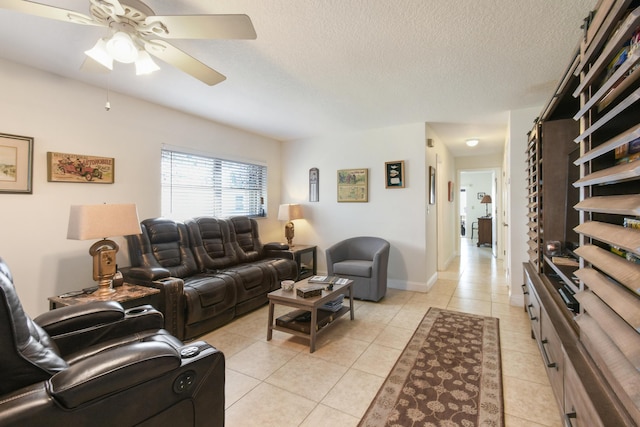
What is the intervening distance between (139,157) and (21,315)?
2630 mm

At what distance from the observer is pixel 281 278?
3.81 m

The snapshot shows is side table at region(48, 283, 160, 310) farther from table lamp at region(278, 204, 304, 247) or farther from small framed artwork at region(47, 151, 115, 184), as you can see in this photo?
table lamp at region(278, 204, 304, 247)

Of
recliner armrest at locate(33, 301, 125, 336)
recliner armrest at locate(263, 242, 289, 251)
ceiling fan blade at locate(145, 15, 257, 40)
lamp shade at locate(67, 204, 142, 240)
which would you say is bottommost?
recliner armrest at locate(33, 301, 125, 336)

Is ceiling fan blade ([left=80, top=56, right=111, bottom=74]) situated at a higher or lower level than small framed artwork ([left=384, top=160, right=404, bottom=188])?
higher

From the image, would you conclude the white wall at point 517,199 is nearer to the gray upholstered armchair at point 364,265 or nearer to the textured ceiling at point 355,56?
the textured ceiling at point 355,56

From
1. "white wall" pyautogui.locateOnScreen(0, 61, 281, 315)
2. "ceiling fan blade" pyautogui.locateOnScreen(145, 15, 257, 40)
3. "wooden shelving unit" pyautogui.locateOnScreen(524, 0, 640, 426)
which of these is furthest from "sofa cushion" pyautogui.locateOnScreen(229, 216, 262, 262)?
"wooden shelving unit" pyautogui.locateOnScreen(524, 0, 640, 426)

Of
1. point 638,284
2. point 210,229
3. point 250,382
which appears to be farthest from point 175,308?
point 638,284

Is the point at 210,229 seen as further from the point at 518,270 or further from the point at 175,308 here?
the point at 518,270

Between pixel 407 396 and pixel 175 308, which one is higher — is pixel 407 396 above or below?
below

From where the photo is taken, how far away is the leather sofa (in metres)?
2.63

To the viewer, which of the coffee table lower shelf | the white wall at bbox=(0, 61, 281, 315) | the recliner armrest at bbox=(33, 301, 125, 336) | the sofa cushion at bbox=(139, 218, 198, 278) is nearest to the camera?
the recliner armrest at bbox=(33, 301, 125, 336)

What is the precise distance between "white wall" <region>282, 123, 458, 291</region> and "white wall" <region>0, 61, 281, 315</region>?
2.24 m

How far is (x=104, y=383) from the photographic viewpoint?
95cm

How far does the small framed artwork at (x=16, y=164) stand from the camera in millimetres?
2355
